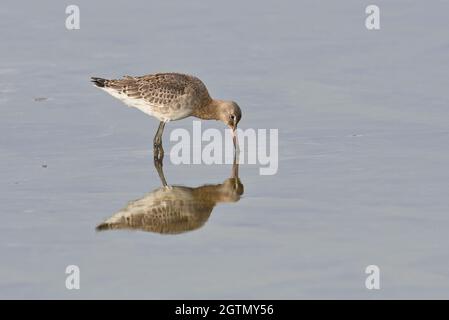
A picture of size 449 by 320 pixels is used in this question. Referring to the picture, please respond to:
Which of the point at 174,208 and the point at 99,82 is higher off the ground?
the point at 99,82

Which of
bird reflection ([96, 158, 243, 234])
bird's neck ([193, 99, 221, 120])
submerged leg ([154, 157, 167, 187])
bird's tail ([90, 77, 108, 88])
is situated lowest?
bird reflection ([96, 158, 243, 234])

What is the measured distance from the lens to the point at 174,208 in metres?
13.0

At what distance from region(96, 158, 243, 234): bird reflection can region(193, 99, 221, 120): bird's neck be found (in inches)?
85.6

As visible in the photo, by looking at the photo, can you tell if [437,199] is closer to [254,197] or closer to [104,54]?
[254,197]

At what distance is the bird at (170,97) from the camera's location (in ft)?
53.2

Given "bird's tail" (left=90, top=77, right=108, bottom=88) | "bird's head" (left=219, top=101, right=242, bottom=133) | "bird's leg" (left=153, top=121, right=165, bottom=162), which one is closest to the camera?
"bird's leg" (left=153, top=121, right=165, bottom=162)

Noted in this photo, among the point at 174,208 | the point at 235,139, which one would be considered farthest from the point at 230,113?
the point at 174,208

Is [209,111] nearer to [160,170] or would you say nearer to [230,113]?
[230,113]

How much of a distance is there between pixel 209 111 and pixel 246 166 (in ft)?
6.12

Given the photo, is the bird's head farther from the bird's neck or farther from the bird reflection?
the bird reflection

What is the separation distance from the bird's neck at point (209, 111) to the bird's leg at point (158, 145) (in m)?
0.80

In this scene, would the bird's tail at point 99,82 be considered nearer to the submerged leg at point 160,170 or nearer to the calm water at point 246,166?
the calm water at point 246,166

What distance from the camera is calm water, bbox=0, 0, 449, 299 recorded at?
35.7ft

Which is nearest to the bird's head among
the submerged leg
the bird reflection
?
the submerged leg
